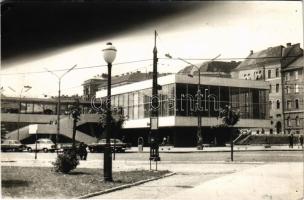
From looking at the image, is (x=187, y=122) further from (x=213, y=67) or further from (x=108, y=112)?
(x=213, y=67)

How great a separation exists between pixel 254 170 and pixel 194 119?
34.4m

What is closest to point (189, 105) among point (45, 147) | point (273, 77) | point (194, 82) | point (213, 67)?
point (194, 82)

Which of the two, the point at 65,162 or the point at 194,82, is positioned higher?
the point at 194,82

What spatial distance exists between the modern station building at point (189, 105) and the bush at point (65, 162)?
34.7 meters

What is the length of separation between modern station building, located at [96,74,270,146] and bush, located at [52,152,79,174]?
114 ft

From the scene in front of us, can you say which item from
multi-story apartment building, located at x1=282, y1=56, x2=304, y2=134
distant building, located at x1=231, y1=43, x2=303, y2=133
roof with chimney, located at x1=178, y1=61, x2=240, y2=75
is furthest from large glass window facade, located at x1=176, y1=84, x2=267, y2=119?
roof with chimney, located at x1=178, y1=61, x2=240, y2=75

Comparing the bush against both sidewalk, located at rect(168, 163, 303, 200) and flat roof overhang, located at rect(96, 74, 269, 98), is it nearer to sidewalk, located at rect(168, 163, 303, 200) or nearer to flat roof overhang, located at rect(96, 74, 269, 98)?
sidewalk, located at rect(168, 163, 303, 200)

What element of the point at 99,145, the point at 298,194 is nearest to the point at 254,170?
the point at 298,194

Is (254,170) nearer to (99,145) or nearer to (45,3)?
(45,3)

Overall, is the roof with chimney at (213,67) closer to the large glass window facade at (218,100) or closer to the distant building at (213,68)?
the distant building at (213,68)

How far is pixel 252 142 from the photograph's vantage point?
56.5 meters

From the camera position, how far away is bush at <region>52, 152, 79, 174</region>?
14625 mm

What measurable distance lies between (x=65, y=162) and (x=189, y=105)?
36713 mm

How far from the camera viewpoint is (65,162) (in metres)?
14.6
